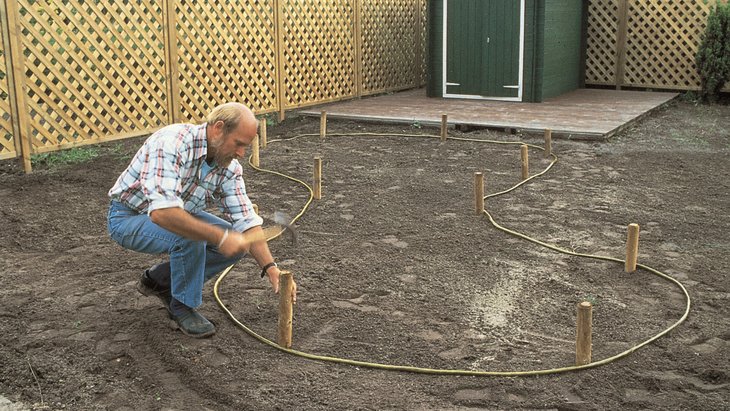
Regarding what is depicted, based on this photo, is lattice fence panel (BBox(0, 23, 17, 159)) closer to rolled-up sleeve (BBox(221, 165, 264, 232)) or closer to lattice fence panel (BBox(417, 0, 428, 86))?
rolled-up sleeve (BBox(221, 165, 264, 232))

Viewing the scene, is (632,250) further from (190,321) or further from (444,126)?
(444,126)

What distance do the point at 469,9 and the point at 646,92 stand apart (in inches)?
124

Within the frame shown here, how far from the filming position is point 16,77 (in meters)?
6.40

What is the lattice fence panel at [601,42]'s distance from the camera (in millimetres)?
11508

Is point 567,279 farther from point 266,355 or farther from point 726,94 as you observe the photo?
point 726,94

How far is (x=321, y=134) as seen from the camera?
8.32 m

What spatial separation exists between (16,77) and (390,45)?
6451 millimetres

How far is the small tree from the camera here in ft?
33.6

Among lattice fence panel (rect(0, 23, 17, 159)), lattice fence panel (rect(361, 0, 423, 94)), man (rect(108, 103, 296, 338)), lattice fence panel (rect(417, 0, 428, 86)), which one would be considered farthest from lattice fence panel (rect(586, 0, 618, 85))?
man (rect(108, 103, 296, 338))

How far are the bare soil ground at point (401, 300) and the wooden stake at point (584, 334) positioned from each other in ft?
0.25

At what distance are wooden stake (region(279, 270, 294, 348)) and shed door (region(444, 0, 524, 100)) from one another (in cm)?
778

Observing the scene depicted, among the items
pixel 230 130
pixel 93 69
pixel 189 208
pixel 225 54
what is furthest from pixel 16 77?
pixel 230 130

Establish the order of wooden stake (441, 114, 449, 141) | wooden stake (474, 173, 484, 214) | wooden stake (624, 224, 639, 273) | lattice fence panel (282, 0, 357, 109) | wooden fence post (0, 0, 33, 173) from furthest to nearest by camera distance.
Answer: lattice fence panel (282, 0, 357, 109), wooden stake (441, 114, 449, 141), wooden fence post (0, 0, 33, 173), wooden stake (474, 173, 484, 214), wooden stake (624, 224, 639, 273)

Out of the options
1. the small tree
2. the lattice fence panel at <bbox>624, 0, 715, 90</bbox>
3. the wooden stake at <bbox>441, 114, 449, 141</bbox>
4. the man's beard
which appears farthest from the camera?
the lattice fence panel at <bbox>624, 0, 715, 90</bbox>
